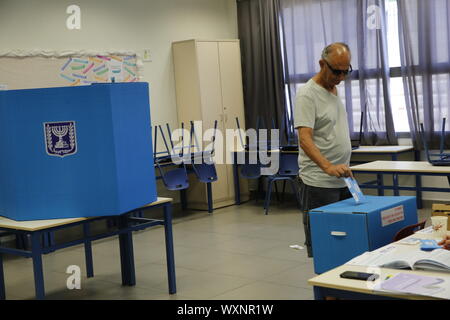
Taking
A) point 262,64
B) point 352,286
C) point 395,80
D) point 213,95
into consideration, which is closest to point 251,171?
point 213,95

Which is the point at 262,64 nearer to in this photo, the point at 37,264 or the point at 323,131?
the point at 323,131

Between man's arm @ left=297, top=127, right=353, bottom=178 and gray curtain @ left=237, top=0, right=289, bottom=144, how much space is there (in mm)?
4849

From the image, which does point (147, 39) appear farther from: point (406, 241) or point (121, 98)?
point (406, 241)

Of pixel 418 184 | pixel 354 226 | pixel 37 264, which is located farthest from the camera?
pixel 418 184

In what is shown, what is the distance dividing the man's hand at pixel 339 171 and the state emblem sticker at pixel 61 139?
1.48 metres

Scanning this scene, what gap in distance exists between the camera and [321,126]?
10.5ft

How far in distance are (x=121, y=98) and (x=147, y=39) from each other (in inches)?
154

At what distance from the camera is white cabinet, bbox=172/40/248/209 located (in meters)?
7.53

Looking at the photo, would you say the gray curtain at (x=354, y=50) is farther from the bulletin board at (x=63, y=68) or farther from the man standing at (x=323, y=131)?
the man standing at (x=323, y=131)

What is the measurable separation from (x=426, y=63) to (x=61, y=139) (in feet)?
15.2

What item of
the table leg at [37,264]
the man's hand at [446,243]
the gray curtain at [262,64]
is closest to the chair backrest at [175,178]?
the gray curtain at [262,64]

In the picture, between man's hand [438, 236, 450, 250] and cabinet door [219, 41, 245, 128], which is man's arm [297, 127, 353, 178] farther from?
cabinet door [219, 41, 245, 128]

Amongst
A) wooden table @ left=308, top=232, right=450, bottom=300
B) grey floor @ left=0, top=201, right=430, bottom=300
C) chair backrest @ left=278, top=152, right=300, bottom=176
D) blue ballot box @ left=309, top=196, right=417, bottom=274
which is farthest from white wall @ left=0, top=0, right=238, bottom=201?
wooden table @ left=308, top=232, right=450, bottom=300

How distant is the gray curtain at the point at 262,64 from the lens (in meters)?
7.97
